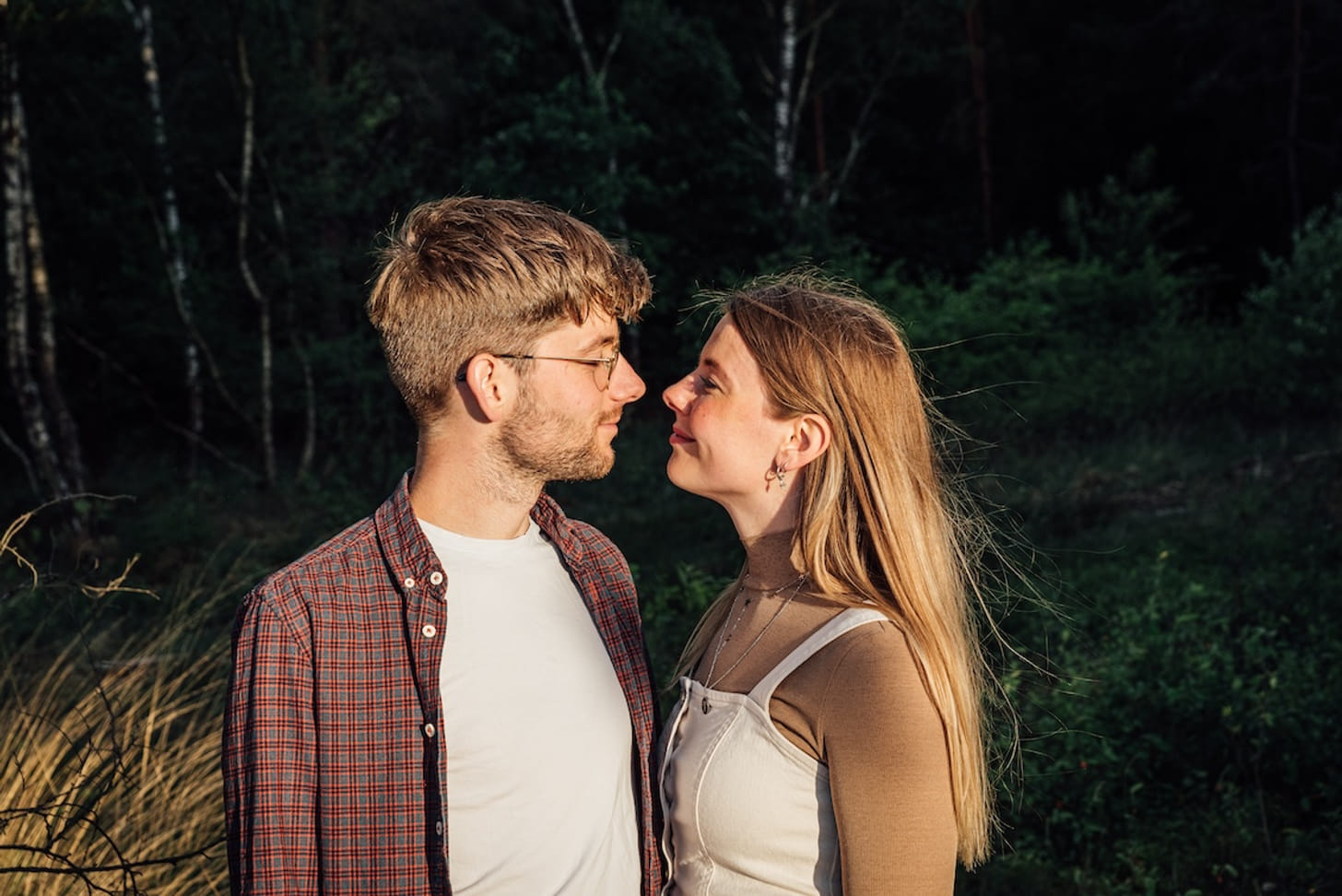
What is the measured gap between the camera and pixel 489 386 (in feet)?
7.83

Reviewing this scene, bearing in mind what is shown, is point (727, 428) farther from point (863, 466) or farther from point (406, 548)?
point (406, 548)

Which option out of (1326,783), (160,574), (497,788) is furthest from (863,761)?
(160,574)

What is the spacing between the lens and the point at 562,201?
1474 cm

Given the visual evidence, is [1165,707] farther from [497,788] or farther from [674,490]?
[674,490]

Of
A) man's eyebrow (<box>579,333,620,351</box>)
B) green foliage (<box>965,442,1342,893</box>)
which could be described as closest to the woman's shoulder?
man's eyebrow (<box>579,333,620,351</box>)

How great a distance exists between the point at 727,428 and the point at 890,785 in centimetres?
77

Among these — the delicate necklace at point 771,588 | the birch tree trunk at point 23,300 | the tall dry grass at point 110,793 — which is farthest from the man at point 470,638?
the birch tree trunk at point 23,300

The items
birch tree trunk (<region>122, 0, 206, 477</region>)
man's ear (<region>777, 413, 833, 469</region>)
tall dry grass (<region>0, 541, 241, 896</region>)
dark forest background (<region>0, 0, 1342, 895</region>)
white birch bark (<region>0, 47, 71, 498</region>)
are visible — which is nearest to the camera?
man's ear (<region>777, 413, 833, 469</region>)

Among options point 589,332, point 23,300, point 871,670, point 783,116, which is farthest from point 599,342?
point 783,116

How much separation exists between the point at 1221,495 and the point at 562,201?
28.0ft

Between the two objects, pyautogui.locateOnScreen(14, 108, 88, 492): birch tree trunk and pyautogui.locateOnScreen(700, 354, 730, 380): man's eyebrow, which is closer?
pyautogui.locateOnScreen(700, 354, 730, 380): man's eyebrow

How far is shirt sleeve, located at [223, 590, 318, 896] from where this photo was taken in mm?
1911

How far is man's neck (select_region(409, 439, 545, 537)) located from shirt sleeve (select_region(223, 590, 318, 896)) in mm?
448

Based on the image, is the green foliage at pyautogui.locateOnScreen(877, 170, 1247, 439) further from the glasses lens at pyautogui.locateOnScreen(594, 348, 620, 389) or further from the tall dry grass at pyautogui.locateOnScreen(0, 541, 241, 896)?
the glasses lens at pyautogui.locateOnScreen(594, 348, 620, 389)
